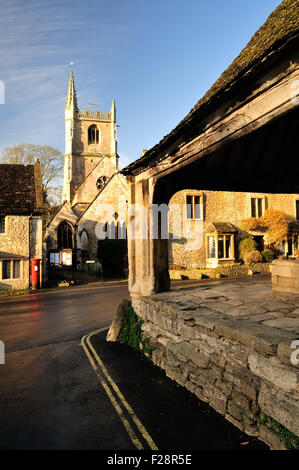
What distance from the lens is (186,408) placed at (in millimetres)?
4703

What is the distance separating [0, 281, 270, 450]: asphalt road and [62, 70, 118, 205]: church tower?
34805 millimetres

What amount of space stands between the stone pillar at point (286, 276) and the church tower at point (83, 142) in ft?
118

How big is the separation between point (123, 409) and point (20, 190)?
65.3 ft

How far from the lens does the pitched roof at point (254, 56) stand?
3551mm

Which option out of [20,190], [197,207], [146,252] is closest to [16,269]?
[20,190]

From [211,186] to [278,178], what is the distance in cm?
179

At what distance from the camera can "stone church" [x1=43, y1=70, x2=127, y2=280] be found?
26056 millimetres

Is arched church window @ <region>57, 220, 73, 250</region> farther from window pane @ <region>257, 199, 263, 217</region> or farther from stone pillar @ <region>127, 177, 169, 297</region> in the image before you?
stone pillar @ <region>127, 177, 169, 297</region>

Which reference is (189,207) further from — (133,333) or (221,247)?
(133,333)

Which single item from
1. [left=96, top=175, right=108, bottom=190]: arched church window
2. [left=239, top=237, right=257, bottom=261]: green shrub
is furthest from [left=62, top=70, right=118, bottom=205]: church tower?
[left=239, top=237, right=257, bottom=261]: green shrub

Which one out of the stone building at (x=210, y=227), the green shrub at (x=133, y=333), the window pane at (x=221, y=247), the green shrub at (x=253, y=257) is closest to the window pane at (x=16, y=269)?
the stone building at (x=210, y=227)
